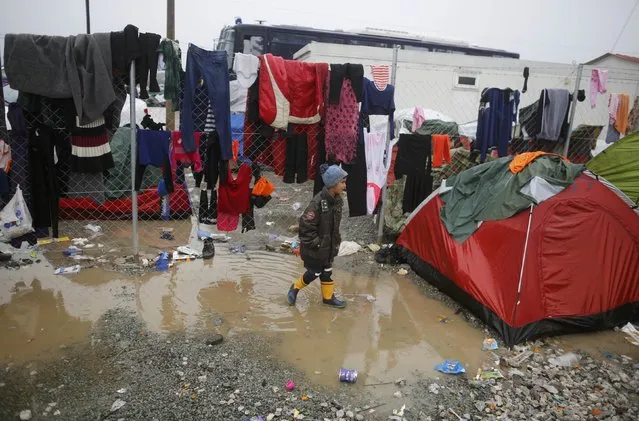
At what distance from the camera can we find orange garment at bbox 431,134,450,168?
6441mm

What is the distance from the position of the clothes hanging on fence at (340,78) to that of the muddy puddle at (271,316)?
7.99ft

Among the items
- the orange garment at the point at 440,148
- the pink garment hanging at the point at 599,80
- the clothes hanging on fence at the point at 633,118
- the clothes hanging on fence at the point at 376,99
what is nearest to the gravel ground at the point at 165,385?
the clothes hanging on fence at the point at 376,99

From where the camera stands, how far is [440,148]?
6457 millimetres

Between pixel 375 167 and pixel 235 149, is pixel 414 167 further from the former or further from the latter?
pixel 235 149

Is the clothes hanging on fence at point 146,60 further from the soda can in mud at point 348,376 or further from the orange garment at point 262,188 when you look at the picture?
the soda can in mud at point 348,376

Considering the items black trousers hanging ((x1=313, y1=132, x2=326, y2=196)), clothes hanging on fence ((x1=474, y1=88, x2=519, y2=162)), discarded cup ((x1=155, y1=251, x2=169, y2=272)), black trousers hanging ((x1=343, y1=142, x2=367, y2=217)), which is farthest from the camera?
clothes hanging on fence ((x1=474, y1=88, x2=519, y2=162))

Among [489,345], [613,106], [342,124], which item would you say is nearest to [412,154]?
[342,124]

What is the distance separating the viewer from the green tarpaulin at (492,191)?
4.76 metres

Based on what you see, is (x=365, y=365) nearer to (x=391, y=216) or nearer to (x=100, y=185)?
(x=391, y=216)

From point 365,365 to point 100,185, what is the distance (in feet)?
15.5

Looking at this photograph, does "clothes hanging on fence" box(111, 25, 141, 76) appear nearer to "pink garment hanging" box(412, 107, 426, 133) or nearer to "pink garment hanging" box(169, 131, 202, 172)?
"pink garment hanging" box(169, 131, 202, 172)

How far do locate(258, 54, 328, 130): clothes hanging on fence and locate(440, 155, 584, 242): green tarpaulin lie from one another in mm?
2045

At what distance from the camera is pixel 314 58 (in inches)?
481

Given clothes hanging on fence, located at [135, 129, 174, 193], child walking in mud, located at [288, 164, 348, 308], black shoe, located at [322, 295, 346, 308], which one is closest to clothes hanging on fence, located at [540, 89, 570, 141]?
child walking in mud, located at [288, 164, 348, 308]
